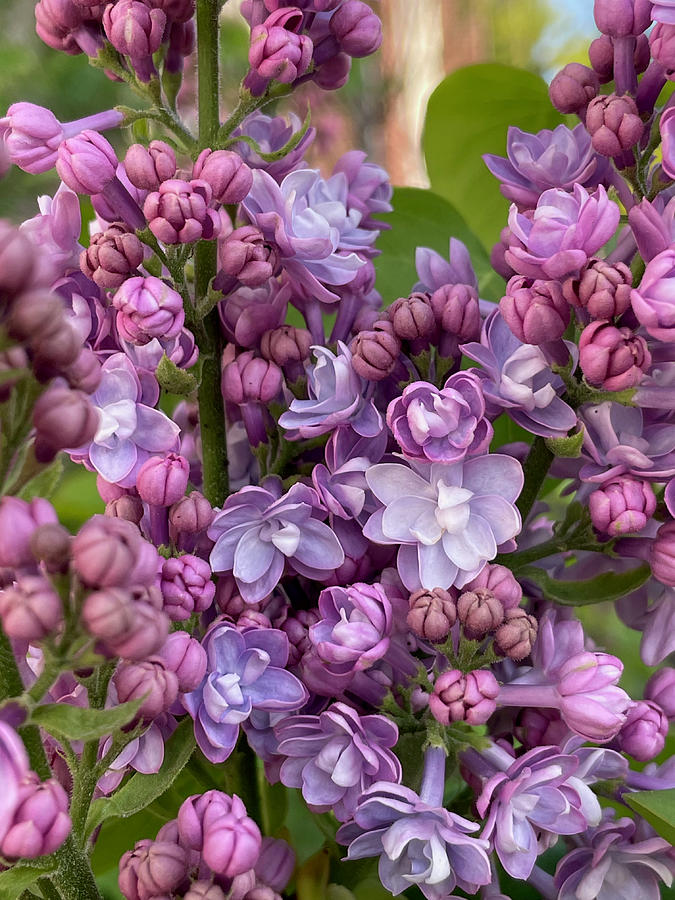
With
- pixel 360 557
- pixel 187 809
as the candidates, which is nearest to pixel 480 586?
pixel 360 557

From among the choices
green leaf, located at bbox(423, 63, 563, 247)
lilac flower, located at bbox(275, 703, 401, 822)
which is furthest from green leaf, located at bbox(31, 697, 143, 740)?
green leaf, located at bbox(423, 63, 563, 247)

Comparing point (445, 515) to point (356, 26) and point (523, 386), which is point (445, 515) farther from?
point (356, 26)

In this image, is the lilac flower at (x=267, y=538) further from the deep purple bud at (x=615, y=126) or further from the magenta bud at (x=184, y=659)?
the deep purple bud at (x=615, y=126)

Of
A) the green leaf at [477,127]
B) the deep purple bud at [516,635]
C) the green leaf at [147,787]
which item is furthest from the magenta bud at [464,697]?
the green leaf at [477,127]

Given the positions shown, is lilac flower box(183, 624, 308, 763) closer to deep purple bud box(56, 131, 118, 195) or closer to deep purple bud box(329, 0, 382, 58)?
deep purple bud box(56, 131, 118, 195)

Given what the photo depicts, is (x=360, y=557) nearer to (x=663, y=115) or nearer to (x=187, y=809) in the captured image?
(x=187, y=809)

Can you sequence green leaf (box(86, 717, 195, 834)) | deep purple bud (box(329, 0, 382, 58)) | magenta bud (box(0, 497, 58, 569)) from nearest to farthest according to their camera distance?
1. magenta bud (box(0, 497, 58, 569))
2. green leaf (box(86, 717, 195, 834))
3. deep purple bud (box(329, 0, 382, 58))
